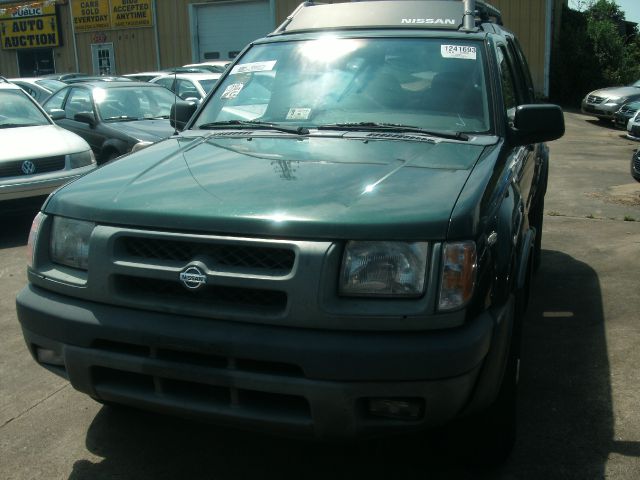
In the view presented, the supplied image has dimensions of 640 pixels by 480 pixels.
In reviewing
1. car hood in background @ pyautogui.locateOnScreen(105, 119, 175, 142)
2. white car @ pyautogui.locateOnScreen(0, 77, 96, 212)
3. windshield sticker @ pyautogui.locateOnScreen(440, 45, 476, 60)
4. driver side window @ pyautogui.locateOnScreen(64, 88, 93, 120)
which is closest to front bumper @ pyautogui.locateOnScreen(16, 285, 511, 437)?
windshield sticker @ pyautogui.locateOnScreen(440, 45, 476, 60)

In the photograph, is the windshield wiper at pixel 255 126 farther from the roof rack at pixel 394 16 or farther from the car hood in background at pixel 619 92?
the car hood in background at pixel 619 92

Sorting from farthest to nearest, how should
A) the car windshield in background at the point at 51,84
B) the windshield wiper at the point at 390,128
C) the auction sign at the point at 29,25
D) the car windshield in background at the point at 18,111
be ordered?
the auction sign at the point at 29,25 < the car windshield in background at the point at 51,84 < the car windshield in background at the point at 18,111 < the windshield wiper at the point at 390,128

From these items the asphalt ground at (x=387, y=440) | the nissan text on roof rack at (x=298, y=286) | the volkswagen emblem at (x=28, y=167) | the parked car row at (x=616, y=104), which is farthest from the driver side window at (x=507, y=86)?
A: the parked car row at (x=616, y=104)

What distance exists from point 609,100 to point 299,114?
1574cm

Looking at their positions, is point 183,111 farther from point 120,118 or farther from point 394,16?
point 120,118

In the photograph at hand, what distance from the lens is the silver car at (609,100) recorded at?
17.2 meters

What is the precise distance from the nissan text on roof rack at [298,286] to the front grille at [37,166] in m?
4.58

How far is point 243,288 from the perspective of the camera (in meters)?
2.54

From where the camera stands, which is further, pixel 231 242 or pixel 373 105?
pixel 373 105

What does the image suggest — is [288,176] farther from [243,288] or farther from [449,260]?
[449,260]

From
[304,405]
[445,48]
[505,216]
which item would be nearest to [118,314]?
[304,405]

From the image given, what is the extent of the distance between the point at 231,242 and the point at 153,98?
806 centimetres

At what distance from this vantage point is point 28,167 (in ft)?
24.7

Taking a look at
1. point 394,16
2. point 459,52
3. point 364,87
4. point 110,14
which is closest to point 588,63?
point 110,14
